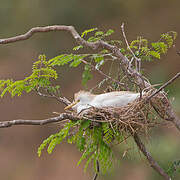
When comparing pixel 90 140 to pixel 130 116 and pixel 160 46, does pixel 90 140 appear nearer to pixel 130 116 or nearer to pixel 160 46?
pixel 130 116

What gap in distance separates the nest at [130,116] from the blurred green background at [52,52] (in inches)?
125

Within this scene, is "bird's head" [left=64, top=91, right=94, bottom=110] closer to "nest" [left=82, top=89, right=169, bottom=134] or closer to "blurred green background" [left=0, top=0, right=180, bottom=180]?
"nest" [left=82, top=89, right=169, bottom=134]

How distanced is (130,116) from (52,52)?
3.64 metres

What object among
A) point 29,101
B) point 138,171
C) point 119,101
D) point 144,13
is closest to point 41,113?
point 29,101

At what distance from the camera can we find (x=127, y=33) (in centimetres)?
503

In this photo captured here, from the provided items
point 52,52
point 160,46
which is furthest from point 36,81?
point 52,52

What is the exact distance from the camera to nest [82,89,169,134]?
4.56 ft

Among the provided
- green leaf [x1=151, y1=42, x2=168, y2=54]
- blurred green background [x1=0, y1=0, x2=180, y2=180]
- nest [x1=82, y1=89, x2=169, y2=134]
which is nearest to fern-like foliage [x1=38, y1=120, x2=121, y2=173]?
nest [x1=82, y1=89, x2=169, y2=134]

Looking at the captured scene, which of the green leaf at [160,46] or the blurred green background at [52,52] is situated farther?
the blurred green background at [52,52]

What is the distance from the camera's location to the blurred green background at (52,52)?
16.0 feet

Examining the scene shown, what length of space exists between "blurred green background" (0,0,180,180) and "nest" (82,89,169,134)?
318cm

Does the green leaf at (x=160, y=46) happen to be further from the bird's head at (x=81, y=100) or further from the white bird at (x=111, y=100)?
the bird's head at (x=81, y=100)

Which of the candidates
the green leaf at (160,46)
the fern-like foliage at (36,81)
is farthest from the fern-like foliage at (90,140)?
the green leaf at (160,46)

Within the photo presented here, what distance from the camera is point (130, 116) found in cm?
140
